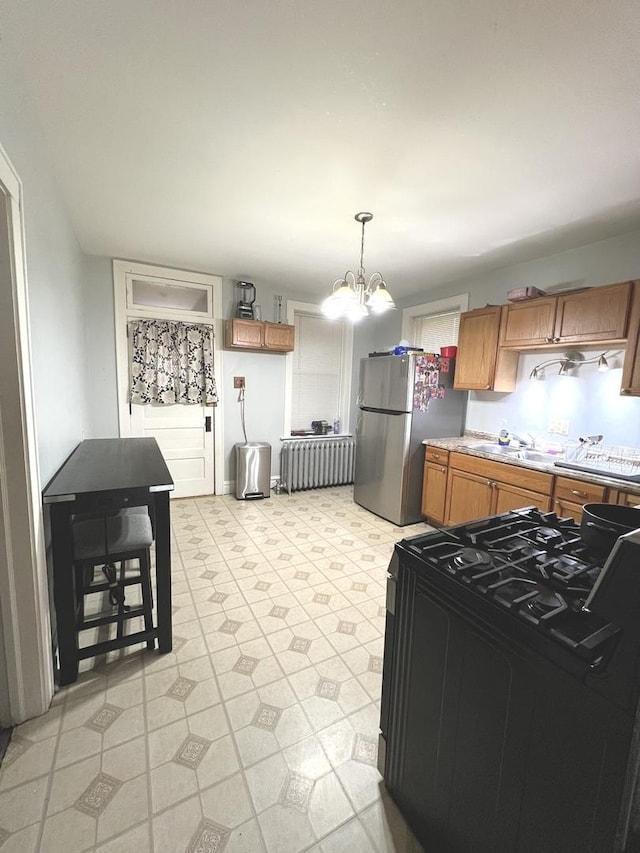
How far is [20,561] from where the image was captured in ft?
4.58

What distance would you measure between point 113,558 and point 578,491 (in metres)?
2.77

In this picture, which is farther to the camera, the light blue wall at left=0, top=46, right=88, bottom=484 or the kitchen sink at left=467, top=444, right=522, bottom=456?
the kitchen sink at left=467, top=444, right=522, bottom=456

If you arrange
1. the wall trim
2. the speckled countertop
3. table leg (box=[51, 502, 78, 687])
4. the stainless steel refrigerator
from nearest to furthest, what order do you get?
the wall trim < table leg (box=[51, 502, 78, 687]) < the speckled countertop < the stainless steel refrigerator

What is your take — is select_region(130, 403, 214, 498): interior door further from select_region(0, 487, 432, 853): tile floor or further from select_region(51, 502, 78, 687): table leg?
select_region(51, 502, 78, 687): table leg

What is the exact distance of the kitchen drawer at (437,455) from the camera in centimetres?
332

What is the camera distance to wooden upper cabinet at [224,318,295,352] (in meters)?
3.94

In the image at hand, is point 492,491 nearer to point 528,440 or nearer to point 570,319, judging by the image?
point 528,440

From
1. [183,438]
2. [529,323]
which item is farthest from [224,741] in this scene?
[529,323]

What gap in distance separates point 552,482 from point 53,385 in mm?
3171

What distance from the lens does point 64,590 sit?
1.61 meters

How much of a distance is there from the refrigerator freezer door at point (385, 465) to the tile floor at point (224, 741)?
4.08 feet

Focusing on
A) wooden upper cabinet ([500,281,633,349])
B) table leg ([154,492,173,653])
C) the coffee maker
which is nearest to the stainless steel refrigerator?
wooden upper cabinet ([500,281,633,349])

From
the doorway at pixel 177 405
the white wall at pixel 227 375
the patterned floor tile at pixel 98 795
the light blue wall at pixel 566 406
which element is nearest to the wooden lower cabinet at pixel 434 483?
the light blue wall at pixel 566 406

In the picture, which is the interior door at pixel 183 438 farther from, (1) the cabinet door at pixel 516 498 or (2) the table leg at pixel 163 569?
(1) the cabinet door at pixel 516 498
